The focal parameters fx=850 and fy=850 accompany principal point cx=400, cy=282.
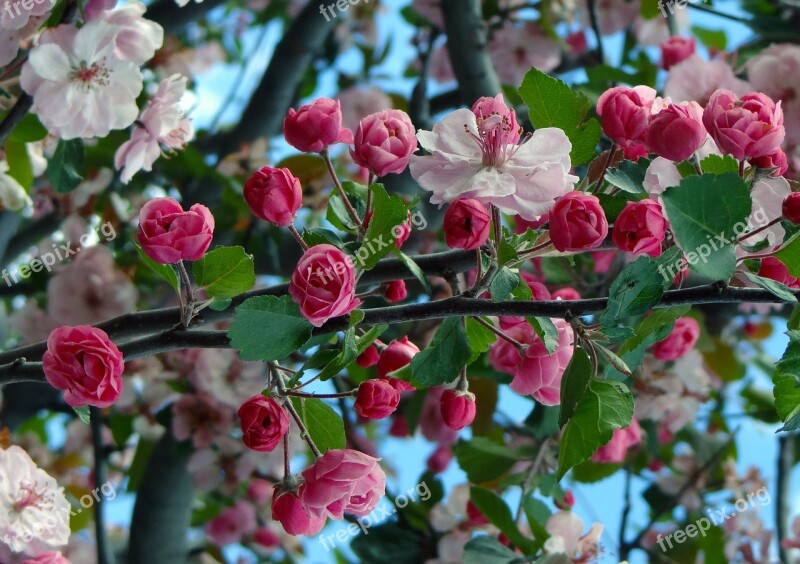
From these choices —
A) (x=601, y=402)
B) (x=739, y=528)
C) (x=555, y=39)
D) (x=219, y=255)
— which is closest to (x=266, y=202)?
(x=219, y=255)

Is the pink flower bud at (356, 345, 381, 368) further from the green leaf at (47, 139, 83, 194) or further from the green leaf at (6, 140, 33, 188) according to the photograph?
the green leaf at (6, 140, 33, 188)

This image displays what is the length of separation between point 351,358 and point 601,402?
0.19m

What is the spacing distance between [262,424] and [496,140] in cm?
28

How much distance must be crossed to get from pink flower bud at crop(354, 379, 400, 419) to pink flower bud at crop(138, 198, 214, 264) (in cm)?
17

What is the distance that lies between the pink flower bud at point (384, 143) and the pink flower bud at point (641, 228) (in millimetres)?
175

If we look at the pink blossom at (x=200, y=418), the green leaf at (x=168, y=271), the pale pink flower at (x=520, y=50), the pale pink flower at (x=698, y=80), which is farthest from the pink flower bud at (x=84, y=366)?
the pale pink flower at (x=520, y=50)

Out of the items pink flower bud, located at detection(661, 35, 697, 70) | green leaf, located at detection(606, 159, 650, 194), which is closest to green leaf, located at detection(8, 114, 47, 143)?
green leaf, located at detection(606, 159, 650, 194)

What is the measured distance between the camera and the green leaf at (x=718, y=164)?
0.63 metres

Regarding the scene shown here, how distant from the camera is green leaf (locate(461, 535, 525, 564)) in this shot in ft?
3.18

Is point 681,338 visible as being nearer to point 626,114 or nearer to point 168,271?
point 626,114

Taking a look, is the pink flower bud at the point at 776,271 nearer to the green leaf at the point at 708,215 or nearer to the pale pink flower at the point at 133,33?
the green leaf at the point at 708,215

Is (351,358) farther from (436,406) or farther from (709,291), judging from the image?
(436,406)

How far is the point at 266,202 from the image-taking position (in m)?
0.65

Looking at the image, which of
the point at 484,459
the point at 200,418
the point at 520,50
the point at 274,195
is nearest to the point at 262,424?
the point at 274,195
